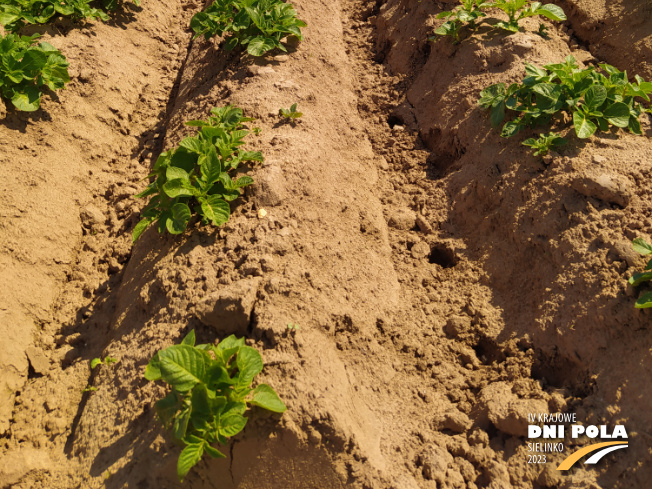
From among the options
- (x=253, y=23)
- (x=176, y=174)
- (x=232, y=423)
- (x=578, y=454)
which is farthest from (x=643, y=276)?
(x=253, y=23)

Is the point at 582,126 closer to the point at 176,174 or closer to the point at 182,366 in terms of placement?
the point at 176,174

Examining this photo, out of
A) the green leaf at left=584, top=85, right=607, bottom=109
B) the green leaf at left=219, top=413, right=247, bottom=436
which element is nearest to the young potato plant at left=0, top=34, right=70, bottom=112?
the green leaf at left=219, top=413, right=247, bottom=436

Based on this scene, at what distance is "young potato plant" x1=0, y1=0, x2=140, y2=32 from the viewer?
4.03 meters

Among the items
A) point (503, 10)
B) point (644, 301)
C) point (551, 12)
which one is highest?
point (551, 12)

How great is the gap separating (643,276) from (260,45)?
2.97 metres

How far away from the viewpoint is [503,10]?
3.88m

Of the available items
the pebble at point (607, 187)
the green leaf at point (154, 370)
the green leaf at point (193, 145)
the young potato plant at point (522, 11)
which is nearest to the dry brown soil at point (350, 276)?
the pebble at point (607, 187)

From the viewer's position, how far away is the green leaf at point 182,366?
213cm

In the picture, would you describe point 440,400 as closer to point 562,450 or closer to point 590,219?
point 562,450

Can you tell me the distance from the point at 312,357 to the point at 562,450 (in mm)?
1179

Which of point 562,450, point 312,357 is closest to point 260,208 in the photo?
point 312,357

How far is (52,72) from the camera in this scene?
378cm

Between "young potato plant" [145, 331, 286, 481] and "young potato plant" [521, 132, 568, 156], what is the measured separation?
199 cm

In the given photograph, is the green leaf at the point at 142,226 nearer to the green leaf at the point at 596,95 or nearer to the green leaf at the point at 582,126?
the green leaf at the point at 582,126
